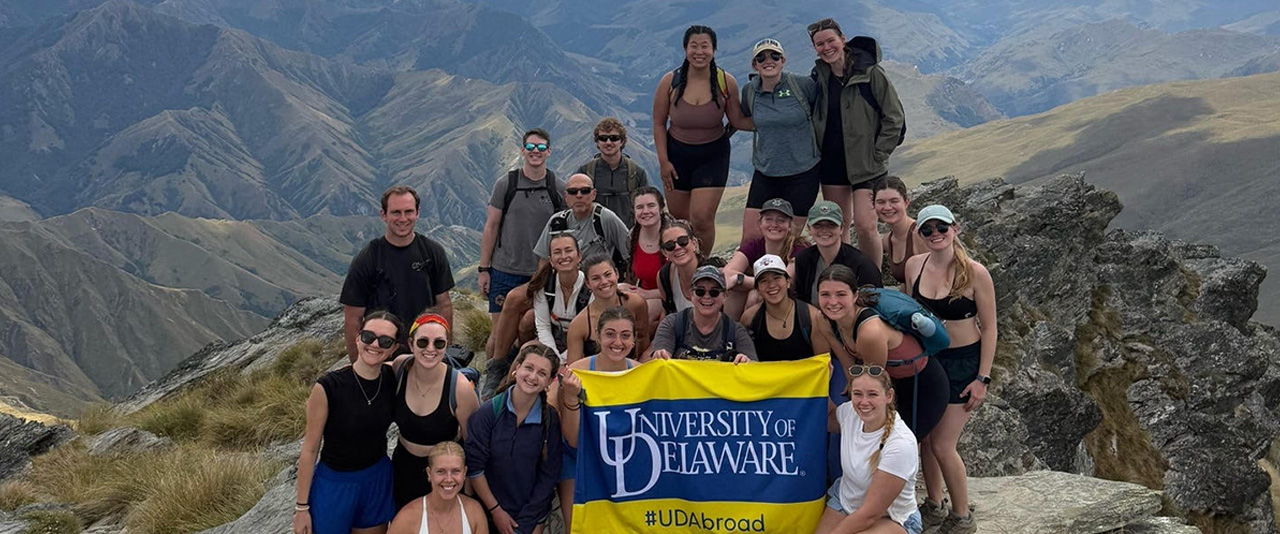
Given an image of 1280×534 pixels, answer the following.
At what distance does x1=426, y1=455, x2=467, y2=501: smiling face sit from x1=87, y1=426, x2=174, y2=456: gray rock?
11.2 meters

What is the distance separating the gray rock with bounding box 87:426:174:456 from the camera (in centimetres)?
1658

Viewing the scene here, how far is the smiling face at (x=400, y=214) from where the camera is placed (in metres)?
10.8

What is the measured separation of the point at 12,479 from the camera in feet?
55.4

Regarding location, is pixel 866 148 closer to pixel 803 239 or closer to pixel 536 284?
pixel 803 239

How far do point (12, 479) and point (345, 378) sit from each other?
13.1 m

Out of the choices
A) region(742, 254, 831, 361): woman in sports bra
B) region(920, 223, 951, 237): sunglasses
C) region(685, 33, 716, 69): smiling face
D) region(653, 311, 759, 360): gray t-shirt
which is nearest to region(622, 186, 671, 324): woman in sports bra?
region(653, 311, 759, 360): gray t-shirt

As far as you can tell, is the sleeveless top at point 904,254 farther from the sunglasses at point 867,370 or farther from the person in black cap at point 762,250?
the sunglasses at point 867,370

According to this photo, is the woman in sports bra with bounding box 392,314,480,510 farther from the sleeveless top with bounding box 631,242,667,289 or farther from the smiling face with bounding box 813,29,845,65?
the smiling face with bounding box 813,29,845,65

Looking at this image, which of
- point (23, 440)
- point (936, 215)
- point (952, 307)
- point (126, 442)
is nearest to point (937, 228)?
point (936, 215)

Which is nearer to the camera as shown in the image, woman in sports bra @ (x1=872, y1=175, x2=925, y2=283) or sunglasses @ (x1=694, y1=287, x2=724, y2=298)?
sunglasses @ (x1=694, y1=287, x2=724, y2=298)

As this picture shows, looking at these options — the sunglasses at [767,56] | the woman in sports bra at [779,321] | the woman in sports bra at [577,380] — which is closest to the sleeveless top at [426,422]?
the woman in sports bra at [577,380]

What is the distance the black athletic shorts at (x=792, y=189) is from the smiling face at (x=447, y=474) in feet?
19.1

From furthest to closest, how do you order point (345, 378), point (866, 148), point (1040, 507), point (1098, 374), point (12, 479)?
point (1098, 374) → point (12, 479) → point (866, 148) → point (1040, 507) → point (345, 378)

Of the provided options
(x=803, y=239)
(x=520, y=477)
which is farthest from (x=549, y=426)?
(x=803, y=239)
